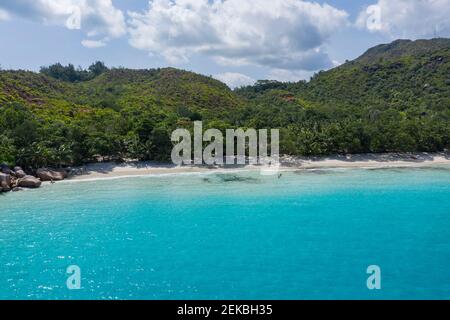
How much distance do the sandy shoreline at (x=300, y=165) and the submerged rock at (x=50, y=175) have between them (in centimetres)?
105

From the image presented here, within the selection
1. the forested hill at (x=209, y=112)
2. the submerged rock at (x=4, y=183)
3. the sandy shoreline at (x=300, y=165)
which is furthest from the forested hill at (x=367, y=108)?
the submerged rock at (x=4, y=183)

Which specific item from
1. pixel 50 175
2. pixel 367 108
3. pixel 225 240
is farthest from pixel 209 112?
pixel 225 240

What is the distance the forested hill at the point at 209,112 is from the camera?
41.6 metres

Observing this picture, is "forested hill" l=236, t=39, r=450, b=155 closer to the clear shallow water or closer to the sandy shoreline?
the sandy shoreline

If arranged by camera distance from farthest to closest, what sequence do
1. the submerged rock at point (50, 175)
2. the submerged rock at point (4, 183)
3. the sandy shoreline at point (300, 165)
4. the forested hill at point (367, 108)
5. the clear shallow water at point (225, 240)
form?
the forested hill at point (367, 108), the sandy shoreline at point (300, 165), the submerged rock at point (50, 175), the submerged rock at point (4, 183), the clear shallow water at point (225, 240)

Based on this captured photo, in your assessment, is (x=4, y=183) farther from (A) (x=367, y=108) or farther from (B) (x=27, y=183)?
(A) (x=367, y=108)

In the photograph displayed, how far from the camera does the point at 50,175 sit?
37.3 metres

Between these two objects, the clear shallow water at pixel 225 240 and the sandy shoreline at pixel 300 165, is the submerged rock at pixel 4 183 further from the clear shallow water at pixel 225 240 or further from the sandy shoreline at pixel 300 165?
the sandy shoreline at pixel 300 165

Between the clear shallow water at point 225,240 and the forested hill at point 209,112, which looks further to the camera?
the forested hill at point 209,112
